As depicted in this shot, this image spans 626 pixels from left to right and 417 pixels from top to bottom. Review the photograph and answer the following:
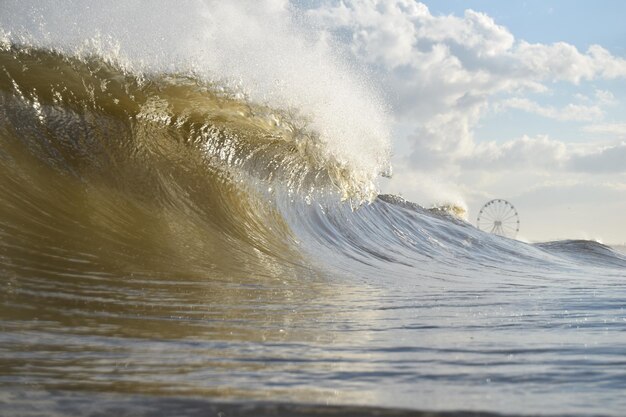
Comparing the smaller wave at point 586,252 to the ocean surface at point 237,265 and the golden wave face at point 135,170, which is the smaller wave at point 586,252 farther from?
the golden wave face at point 135,170

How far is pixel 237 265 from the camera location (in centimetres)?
526

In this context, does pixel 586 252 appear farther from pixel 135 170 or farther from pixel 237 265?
pixel 237 265

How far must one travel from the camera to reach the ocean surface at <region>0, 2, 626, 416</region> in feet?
6.03

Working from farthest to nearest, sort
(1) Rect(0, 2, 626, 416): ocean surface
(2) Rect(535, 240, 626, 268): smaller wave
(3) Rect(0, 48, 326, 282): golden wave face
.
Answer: (2) Rect(535, 240, 626, 268): smaller wave → (3) Rect(0, 48, 326, 282): golden wave face → (1) Rect(0, 2, 626, 416): ocean surface

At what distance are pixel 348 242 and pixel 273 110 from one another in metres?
2.11

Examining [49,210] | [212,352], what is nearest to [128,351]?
[212,352]

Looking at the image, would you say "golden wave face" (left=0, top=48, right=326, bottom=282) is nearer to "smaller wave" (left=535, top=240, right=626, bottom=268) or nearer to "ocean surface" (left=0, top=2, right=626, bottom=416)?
"ocean surface" (left=0, top=2, right=626, bottom=416)

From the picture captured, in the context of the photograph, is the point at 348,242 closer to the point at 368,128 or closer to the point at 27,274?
the point at 368,128

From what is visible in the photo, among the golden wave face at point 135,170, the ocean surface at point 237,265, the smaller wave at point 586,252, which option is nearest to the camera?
the ocean surface at point 237,265

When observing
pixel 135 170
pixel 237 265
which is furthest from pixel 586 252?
pixel 237 265

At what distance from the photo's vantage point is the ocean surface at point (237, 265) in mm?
1837

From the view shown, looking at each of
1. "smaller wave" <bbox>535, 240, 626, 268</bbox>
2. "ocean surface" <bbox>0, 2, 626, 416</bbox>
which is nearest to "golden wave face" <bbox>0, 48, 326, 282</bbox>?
"ocean surface" <bbox>0, 2, 626, 416</bbox>

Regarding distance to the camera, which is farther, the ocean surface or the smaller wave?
the smaller wave

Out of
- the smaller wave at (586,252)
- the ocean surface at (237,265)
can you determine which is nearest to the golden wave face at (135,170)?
the ocean surface at (237,265)
